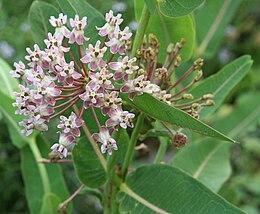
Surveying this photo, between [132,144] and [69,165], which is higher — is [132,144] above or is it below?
above

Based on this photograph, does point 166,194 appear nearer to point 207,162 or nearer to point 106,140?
point 106,140

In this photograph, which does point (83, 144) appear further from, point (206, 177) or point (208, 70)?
point (208, 70)

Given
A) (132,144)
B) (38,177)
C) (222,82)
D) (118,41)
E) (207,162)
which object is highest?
(118,41)

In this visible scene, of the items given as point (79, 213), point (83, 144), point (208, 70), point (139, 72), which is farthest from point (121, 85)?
point (208, 70)

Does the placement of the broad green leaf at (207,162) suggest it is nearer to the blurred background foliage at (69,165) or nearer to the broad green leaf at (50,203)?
the broad green leaf at (50,203)

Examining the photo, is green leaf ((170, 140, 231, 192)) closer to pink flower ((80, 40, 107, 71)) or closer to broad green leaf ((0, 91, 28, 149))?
broad green leaf ((0, 91, 28, 149))

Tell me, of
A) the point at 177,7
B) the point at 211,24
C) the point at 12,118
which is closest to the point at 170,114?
the point at 177,7
